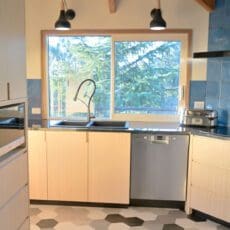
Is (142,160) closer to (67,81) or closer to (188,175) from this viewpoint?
(188,175)

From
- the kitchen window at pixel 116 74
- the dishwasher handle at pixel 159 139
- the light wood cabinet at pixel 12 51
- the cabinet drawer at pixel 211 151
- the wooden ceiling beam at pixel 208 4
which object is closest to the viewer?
the light wood cabinet at pixel 12 51

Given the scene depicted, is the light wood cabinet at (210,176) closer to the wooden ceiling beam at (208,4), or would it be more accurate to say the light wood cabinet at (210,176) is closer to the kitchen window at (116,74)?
the kitchen window at (116,74)

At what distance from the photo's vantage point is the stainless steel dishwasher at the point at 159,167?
326 cm

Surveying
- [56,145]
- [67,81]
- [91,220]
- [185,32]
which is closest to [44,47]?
[67,81]

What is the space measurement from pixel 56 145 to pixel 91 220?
0.84 metres

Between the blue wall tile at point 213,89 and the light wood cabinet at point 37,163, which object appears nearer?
the light wood cabinet at point 37,163

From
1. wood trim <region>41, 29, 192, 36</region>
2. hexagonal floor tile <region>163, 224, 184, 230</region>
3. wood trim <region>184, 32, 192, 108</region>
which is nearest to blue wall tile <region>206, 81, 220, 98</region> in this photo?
wood trim <region>184, 32, 192, 108</region>

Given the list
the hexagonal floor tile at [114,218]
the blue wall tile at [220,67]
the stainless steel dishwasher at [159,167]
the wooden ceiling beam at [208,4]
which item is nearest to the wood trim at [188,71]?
the blue wall tile at [220,67]

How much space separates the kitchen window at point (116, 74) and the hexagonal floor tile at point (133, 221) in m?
1.25

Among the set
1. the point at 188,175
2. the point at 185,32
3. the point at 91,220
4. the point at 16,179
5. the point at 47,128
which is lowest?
the point at 91,220

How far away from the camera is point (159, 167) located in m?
3.31

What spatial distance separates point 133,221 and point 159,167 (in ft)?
2.01

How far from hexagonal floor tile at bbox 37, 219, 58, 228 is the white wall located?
1.74 m

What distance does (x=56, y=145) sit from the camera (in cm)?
331
